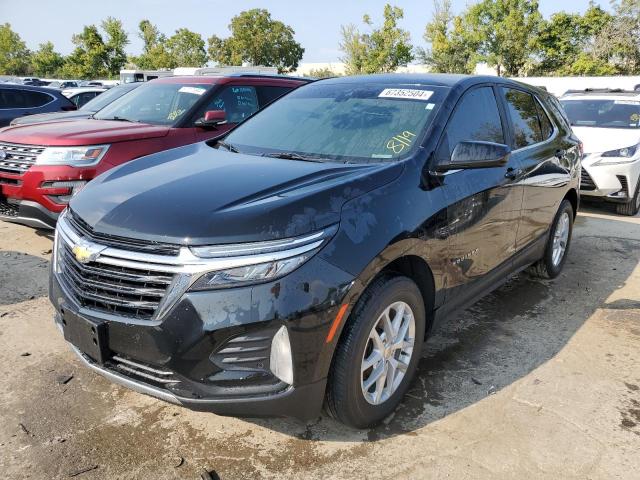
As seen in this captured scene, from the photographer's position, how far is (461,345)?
3621mm

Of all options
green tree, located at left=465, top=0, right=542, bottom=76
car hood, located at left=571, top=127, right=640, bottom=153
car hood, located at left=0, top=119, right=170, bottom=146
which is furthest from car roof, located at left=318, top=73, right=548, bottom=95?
green tree, located at left=465, top=0, right=542, bottom=76

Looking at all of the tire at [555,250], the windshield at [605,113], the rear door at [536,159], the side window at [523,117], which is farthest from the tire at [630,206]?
the side window at [523,117]

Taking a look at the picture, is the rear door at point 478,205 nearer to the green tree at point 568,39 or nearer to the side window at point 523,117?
the side window at point 523,117

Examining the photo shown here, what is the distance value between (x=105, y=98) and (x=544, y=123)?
695 centimetres

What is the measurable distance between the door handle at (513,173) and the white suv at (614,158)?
14.6ft

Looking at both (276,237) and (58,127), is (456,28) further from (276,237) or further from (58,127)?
(276,237)

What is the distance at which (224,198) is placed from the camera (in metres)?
2.38

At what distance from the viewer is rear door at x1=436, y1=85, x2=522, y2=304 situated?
3.02 meters

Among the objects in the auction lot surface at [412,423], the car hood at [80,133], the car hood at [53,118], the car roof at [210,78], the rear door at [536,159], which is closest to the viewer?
the auction lot surface at [412,423]

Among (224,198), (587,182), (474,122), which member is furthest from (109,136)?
(587,182)

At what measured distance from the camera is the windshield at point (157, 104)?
5.88m

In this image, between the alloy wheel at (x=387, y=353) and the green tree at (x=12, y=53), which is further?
the green tree at (x=12, y=53)

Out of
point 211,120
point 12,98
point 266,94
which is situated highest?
point 266,94

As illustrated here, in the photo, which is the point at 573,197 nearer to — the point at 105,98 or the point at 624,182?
the point at 624,182
